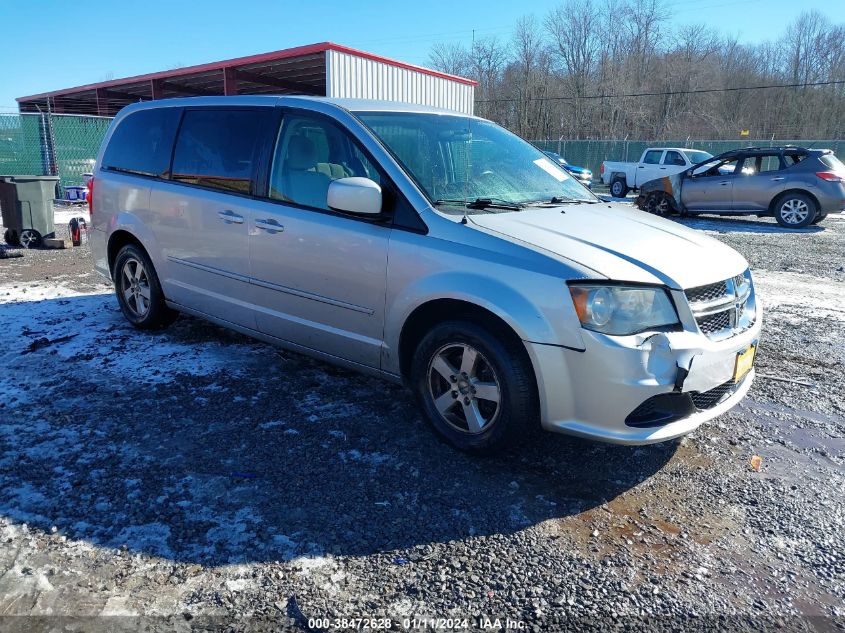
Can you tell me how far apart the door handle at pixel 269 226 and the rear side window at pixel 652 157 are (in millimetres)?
20755

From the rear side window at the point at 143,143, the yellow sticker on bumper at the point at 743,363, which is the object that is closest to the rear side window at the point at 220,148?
the rear side window at the point at 143,143

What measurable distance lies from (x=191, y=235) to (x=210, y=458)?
2001mm

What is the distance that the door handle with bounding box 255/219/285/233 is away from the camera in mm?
4055

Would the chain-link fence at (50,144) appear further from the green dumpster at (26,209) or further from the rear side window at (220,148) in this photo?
the rear side window at (220,148)

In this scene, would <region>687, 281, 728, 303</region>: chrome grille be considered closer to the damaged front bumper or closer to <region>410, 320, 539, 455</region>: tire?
the damaged front bumper

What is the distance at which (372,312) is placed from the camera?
3.67m

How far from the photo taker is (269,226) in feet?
13.5

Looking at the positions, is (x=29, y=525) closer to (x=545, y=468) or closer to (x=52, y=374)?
(x=52, y=374)

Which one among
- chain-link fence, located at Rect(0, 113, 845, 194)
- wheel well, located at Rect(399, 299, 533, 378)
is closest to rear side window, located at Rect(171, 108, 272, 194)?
wheel well, located at Rect(399, 299, 533, 378)

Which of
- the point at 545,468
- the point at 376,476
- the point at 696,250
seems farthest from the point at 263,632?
the point at 696,250

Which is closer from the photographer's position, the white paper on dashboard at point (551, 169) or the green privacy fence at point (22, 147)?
the white paper on dashboard at point (551, 169)

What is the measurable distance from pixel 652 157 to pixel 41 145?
1908cm

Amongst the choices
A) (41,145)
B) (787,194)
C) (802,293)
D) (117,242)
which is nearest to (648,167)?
(787,194)

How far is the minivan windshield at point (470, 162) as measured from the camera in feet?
12.2
